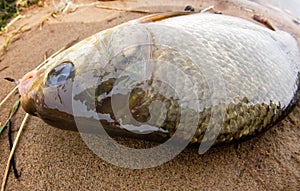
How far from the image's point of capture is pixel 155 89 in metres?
2.10

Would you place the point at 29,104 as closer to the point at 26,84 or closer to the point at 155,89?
the point at 26,84

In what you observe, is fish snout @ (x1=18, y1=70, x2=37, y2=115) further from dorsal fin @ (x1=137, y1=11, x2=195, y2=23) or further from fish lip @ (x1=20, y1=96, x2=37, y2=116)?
dorsal fin @ (x1=137, y1=11, x2=195, y2=23)

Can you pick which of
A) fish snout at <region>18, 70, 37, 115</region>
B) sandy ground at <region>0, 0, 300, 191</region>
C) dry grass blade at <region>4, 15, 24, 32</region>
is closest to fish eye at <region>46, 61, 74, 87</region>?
fish snout at <region>18, 70, 37, 115</region>

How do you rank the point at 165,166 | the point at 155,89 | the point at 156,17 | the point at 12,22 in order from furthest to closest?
the point at 12,22 < the point at 156,17 < the point at 165,166 < the point at 155,89

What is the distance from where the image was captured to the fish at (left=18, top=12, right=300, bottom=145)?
211 cm

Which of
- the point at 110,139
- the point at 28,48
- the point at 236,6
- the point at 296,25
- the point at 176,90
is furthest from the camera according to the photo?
the point at 236,6

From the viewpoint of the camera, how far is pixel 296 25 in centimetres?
403

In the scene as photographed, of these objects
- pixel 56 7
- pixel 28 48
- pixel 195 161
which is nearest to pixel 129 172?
pixel 195 161

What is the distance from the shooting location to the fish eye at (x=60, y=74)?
217cm

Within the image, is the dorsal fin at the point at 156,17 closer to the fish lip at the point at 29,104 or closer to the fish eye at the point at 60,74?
the fish eye at the point at 60,74

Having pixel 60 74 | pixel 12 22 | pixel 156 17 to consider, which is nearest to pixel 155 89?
pixel 60 74

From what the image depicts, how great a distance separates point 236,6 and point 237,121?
8.54 feet

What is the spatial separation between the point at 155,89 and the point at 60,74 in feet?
2.06

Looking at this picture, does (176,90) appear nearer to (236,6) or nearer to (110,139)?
(110,139)
